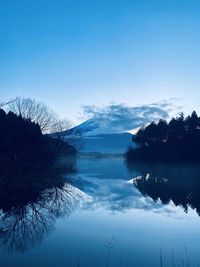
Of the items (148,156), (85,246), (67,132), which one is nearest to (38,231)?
(85,246)

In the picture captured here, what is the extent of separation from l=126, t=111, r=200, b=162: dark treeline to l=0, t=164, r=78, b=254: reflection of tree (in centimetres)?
3251

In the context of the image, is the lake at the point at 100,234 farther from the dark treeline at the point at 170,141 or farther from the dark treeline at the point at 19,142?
the dark treeline at the point at 170,141

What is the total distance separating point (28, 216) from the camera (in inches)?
421

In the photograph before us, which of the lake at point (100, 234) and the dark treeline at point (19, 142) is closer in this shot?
the lake at point (100, 234)

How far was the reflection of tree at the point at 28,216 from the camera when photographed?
7949 millimetres

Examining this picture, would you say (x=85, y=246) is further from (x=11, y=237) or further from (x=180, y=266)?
(x=180, y=266)

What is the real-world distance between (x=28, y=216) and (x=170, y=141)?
3905cm

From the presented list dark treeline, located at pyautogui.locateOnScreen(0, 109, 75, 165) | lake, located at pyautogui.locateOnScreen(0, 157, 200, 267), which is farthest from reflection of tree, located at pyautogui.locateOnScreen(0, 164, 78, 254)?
dark treeline, located at pyautogui.locateOnScreen(0, 109, 75, 165)

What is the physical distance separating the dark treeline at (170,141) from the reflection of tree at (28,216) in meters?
32.5

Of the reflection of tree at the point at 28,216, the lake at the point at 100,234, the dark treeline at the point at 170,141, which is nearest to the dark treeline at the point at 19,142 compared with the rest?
the reflection of tree at the point at 28,216

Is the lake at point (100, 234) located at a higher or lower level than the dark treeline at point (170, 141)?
lower

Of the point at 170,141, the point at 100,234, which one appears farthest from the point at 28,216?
the point at 170,141

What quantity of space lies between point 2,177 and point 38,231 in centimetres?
1021

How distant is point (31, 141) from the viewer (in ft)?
84.3
